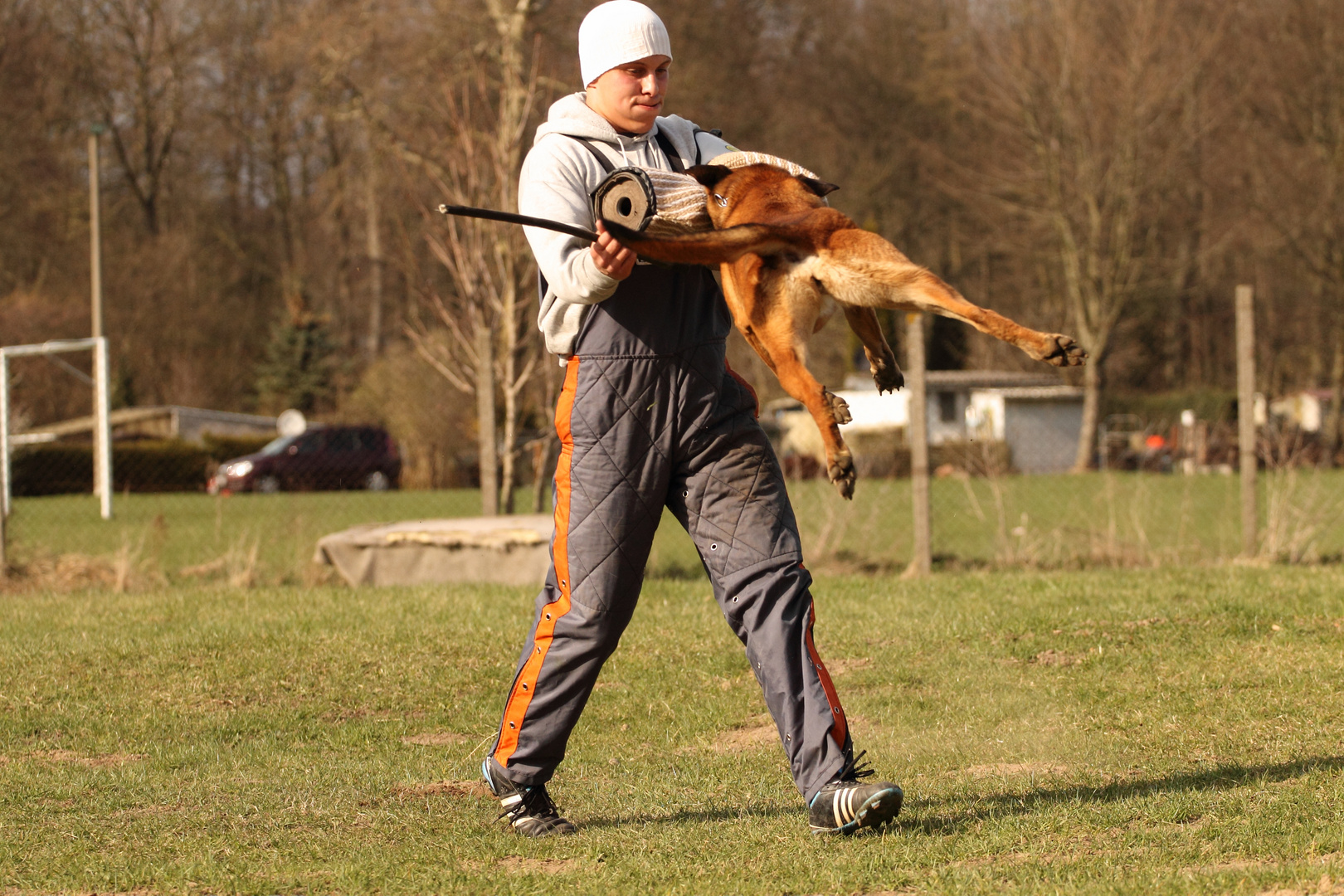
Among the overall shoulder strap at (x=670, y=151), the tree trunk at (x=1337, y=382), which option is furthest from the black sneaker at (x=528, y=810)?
the tree trunk at (x=1337, y=382)

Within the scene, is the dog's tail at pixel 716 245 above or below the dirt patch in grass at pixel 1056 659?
above

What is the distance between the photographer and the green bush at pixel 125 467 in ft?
69.2

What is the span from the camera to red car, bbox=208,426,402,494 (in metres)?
25.6

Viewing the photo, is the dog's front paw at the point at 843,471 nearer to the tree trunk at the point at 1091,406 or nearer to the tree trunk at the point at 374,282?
the tree trunk at the point at 374,282

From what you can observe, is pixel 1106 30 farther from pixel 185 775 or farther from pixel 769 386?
pixel 185 775

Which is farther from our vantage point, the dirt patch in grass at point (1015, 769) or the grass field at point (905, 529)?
the grass field at point (905, 529)

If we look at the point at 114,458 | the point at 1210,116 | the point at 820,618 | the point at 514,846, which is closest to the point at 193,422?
the point at 114,458

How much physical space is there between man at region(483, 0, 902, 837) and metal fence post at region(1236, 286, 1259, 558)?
7.01 metres

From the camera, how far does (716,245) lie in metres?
3.30

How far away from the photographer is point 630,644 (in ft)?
22.5

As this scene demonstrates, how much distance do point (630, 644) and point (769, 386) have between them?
98.7 ft

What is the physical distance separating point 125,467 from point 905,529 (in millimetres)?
19876

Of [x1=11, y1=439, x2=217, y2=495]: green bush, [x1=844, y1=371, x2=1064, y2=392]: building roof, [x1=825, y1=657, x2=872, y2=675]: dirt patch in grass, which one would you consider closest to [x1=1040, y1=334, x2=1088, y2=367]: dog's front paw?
[x1=825, y1=657, x2=872, y2=675]: dirt patch in grass

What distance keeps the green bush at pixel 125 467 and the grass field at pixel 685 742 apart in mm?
13488
